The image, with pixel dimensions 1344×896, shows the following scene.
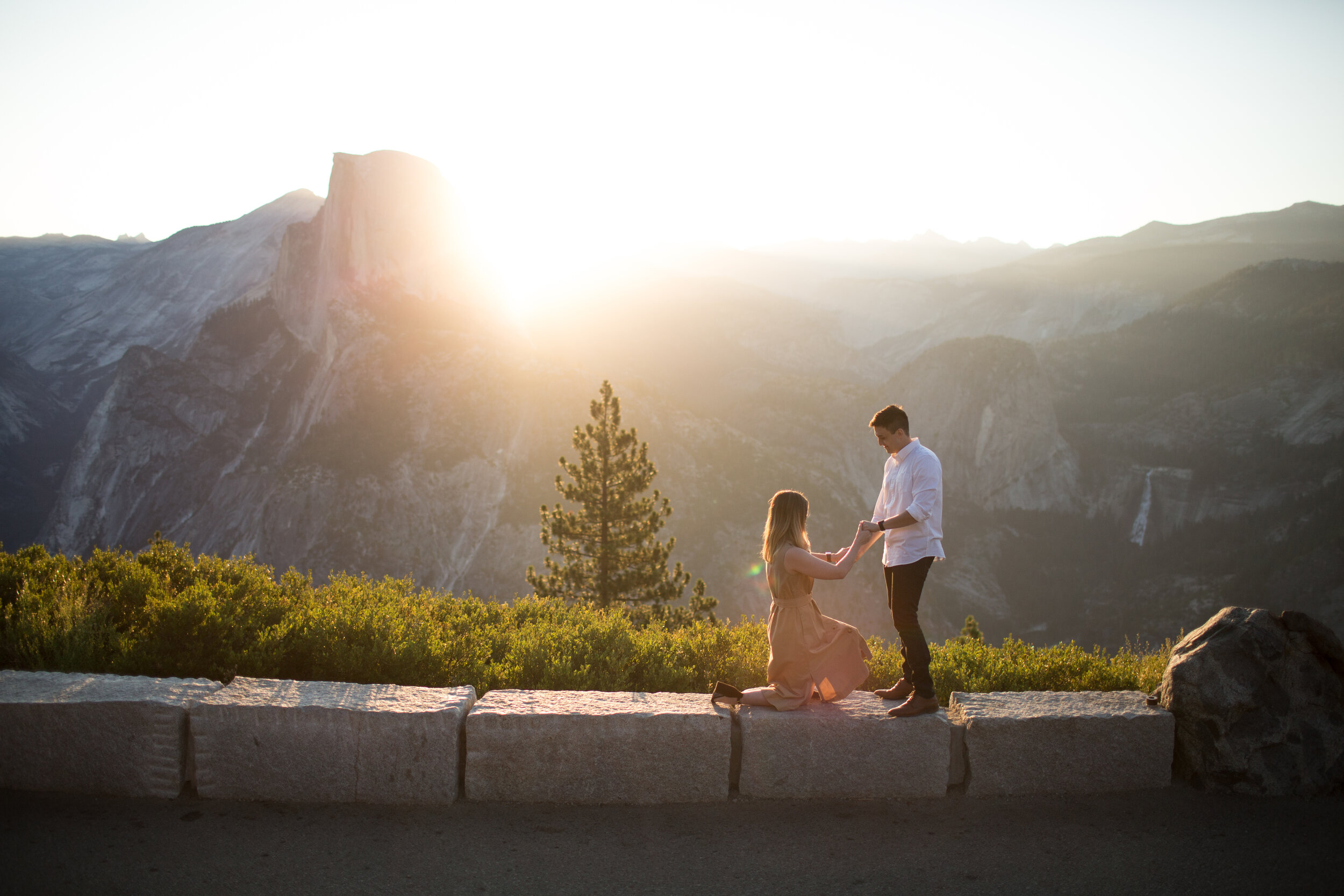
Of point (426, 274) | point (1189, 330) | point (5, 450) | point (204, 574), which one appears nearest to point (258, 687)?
point (204, 574)

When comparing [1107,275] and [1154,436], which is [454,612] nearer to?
[1154,436]

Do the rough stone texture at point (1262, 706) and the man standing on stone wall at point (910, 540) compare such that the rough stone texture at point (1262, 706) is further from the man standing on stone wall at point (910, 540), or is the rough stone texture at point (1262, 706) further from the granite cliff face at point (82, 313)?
the granite cliff face at point (82, 313)

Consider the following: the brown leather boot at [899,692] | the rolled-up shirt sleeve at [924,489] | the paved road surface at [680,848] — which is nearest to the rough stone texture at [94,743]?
the paved road surface at [680,848]

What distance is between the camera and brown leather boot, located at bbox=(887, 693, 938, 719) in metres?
5.74

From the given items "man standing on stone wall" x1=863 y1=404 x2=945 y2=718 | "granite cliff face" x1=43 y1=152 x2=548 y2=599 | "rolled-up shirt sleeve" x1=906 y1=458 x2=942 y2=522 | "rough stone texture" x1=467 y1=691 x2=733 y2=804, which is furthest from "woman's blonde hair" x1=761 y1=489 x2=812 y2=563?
"granite cliff face" x1=43 y1=152 x2=548 y2=599

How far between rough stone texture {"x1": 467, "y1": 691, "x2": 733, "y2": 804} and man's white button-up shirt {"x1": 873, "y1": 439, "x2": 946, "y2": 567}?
6.55 feet

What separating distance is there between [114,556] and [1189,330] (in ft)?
469

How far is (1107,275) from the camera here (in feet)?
494

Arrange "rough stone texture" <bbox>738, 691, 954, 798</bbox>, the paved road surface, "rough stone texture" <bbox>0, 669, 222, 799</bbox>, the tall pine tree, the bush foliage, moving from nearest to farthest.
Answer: the paved road surface → "rough stone texture" <bbox>0, 669, 222, 799</bbox> → "rough stone texture" <bbox>738, 691, 954, 798</bbox> → the bush foliage → the tall pine tree

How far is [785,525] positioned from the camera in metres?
5.97

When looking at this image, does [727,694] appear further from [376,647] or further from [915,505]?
[376,647]

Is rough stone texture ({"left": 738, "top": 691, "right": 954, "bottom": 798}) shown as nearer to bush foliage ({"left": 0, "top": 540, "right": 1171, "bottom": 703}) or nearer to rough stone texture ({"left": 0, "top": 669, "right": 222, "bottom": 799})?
bush foliage ({"left": 0, "top": 540, "right": 1171, "bottom": 703})

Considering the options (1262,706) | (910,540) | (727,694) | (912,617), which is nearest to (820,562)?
(910,540)

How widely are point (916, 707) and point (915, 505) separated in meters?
1.58
